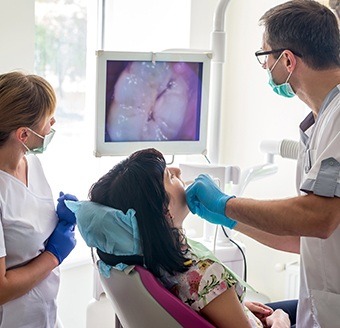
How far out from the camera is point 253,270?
11.5 feet

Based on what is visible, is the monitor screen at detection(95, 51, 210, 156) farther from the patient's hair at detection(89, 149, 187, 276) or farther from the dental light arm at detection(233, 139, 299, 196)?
the patient's hair at detection(89, 149, 187, 276)

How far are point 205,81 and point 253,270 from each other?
1415 millimetres

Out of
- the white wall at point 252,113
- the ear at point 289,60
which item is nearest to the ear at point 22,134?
the ear at point 289,60

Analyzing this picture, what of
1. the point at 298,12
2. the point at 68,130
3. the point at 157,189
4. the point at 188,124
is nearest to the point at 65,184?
the point at 68,130

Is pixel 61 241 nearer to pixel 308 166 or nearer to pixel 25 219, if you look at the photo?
pixel 25 219

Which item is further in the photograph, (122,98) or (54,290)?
(122,98)

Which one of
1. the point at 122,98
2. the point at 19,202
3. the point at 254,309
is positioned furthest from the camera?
the point at 122,98

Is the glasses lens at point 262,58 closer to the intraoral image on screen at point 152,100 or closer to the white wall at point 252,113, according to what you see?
the intraoral image on screen at point 152,100

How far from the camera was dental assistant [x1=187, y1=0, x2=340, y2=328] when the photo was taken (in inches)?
63.6

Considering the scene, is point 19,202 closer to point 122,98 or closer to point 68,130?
point 122,98

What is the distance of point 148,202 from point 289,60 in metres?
0.55

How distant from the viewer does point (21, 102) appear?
1.78m

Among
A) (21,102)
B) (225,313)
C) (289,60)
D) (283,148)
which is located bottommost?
(225,313)

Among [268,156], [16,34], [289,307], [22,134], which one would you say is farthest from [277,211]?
[16,34]
